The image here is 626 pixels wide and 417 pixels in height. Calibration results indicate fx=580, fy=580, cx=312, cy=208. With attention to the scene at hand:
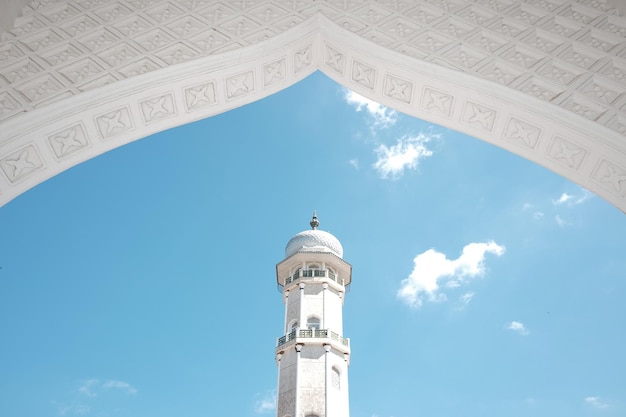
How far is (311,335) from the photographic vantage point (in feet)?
39.4

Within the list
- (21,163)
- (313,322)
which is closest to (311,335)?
(313,322)

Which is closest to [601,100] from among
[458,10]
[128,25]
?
[458,10]

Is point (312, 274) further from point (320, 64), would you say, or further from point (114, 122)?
point (114, 122)

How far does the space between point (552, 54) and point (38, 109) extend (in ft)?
6.15

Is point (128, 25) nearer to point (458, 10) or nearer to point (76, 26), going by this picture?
point (76, 26)

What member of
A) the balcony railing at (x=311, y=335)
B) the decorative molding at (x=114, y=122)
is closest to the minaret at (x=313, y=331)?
the balcony railing at (x=311, y=335)

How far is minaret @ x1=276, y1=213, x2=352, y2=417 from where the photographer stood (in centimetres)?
1128

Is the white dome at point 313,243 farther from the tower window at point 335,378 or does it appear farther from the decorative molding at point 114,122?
the decorative molding at point 114,122

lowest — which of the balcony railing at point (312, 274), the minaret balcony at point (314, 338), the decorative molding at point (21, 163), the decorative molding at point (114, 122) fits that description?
the decorative molding at point (21, 163)

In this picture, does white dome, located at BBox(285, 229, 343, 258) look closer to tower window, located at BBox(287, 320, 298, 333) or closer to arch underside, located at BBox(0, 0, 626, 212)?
tower window, located at BBox(287, 320, 298, 333)

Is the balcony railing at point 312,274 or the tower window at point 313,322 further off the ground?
the balcony railing at point 312,274

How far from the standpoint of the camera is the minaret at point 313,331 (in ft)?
37.0

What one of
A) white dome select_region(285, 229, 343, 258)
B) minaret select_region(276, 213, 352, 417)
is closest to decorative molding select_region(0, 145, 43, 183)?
minaret select_region(276, 213, 352, 417)

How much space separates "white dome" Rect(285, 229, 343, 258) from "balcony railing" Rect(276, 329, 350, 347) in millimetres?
2197
